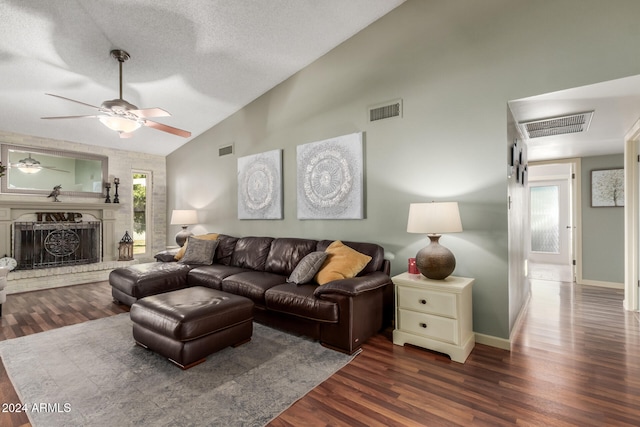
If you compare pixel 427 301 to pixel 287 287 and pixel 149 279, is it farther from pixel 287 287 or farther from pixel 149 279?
pixel 149 279

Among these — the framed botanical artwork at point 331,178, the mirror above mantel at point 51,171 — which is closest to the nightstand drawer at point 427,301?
the framed botanical artwork at point 331,178

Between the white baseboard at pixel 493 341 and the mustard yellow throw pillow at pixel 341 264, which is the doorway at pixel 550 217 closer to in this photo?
the white baseboard at pixel 493 341

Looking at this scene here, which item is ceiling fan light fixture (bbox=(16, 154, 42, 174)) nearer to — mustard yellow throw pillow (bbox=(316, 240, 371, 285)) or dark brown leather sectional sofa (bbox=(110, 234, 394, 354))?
dark brown leather sectional sofa (bbox=(110, 234, 394, 354))

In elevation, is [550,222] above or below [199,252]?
above

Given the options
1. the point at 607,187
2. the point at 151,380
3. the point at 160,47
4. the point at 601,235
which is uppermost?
the point at 160,47

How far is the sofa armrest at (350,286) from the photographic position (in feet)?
8.48

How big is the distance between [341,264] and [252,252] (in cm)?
174

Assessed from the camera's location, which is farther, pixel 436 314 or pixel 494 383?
pixel 436 314

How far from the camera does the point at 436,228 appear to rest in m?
2.58

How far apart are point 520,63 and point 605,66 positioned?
59cm

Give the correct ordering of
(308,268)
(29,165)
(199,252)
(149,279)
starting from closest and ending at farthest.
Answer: (308,268), (149,279), (199,252), (29,165)

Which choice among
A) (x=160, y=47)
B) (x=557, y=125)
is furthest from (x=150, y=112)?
(x=557, y=125)

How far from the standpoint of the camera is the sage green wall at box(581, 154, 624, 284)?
4.89m

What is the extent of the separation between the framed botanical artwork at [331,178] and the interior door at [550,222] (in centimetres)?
568
